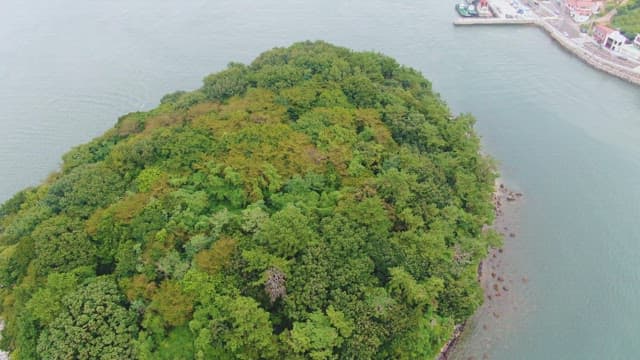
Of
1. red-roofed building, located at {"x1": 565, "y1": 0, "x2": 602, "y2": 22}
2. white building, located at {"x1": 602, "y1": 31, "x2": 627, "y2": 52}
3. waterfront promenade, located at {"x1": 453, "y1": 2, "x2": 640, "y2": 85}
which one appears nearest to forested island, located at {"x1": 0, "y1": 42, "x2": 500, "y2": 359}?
waterfront promenade, located at {"x1": 453, "y1": 2, "x2": 640, "y2": 85}

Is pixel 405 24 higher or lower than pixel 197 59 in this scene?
higher

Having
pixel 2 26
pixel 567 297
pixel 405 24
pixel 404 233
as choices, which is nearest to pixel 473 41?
pixel 405 24

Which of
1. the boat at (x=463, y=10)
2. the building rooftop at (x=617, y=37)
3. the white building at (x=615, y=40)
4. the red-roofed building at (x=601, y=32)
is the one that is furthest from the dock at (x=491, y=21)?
the building rooftop at (x=617, y=37)

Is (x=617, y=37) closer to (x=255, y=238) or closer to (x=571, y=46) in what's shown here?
(x=571, y=46)

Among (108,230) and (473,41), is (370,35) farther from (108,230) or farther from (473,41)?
(108,230)

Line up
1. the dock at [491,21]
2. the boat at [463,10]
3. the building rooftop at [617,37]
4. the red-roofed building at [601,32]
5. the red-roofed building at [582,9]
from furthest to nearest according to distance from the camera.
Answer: the boat at [463,10] < the dock at [491,21] < the red-roofed building at [582,9] < the red-roofed building at [601,32] < the building rooftop at [617,37]

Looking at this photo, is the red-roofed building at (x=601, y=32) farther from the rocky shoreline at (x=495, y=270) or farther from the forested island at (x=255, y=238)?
the forested island at (x=255, y=238)

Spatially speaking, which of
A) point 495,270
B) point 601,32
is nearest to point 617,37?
point 601,32
